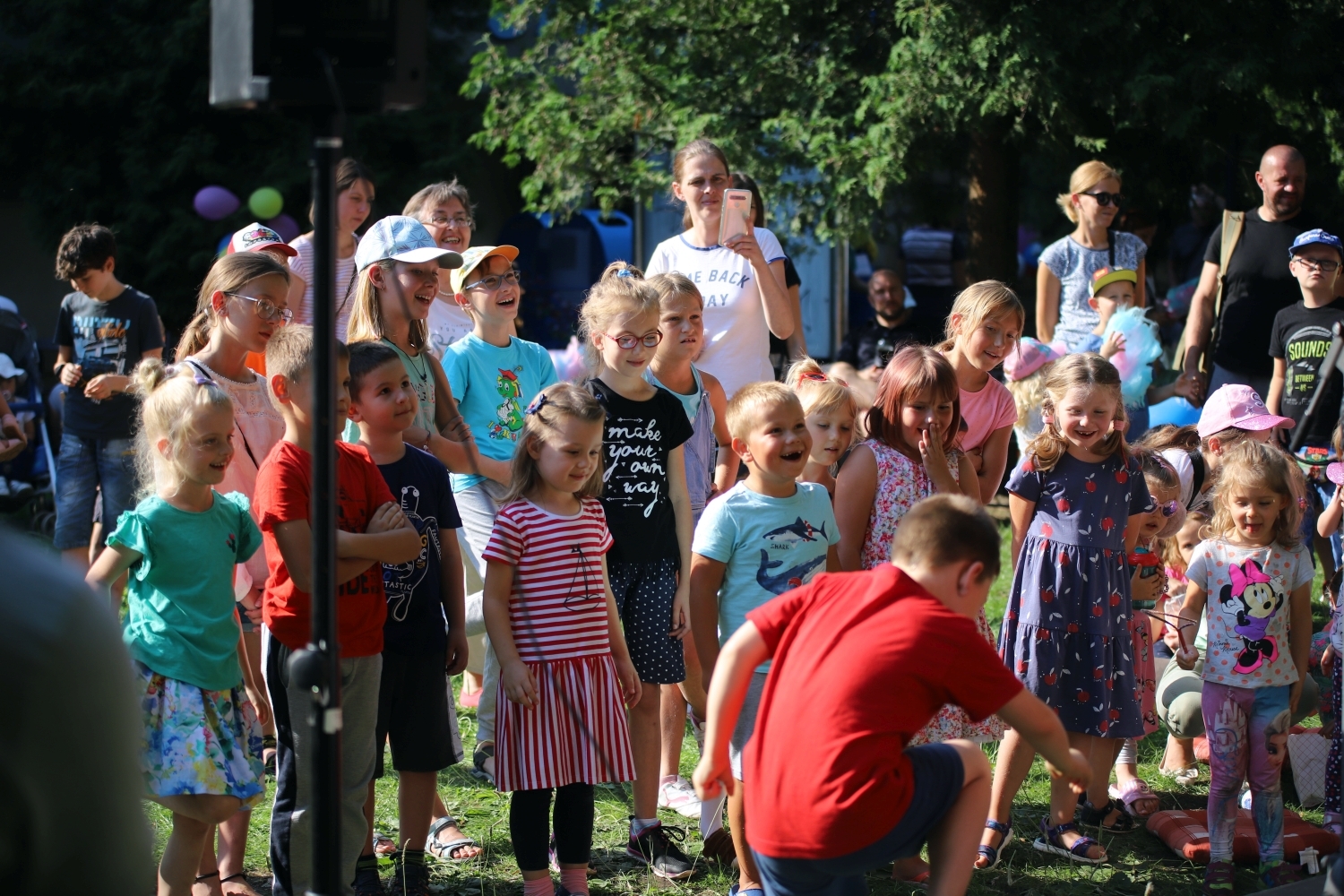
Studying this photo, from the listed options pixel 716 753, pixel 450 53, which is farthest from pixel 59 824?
pixel 450 53

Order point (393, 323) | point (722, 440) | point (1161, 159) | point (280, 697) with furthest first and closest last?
point (1161, 159)
point (722, 440)
point (393, 323)
point (280, 697)

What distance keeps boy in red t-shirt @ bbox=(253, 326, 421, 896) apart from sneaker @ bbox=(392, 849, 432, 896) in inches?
10.8

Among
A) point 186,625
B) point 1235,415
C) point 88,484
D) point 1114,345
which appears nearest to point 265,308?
point 186,625

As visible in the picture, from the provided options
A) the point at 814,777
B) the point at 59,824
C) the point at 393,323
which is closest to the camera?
the point at 59,824

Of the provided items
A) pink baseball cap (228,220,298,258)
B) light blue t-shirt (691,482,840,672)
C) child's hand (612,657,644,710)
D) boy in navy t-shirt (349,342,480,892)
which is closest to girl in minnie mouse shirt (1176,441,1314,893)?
light blue t-shirt (691,482,840,672)

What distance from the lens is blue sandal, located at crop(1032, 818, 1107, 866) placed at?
4.08 m

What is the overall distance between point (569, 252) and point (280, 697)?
11.6 metres

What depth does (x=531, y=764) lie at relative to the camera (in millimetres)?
3482

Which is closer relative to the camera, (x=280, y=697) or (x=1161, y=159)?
(x=280, y=697)

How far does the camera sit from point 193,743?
320 centimetres

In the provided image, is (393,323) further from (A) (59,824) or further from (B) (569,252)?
(B) (569,252)

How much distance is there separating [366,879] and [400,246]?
6.35 feet

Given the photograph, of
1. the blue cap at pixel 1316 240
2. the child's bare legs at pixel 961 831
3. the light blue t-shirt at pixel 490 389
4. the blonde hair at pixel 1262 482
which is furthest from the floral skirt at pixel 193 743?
the blue cap at pixel 1316 240

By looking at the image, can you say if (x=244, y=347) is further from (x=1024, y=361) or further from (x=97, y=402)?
(x=1024, y=361)
